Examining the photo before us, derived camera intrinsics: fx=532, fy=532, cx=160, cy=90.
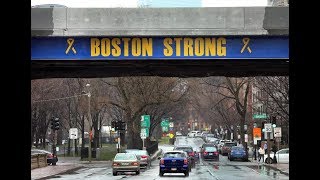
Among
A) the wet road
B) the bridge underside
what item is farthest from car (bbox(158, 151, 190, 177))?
the bridge underside

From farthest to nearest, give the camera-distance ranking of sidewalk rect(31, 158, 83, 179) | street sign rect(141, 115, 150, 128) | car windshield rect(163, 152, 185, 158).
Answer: street sign rect(141, 115, 150, 128)
car windshield rect(163, 152, 185, 158)
sidewalk rect(31, 158, 83, 179)

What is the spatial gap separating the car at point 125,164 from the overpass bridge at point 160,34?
66.6 ft

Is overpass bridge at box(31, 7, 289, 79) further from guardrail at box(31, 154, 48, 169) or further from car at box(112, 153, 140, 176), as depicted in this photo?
guardrail at box(31, 154, 48, 169)

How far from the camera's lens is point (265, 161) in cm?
4919

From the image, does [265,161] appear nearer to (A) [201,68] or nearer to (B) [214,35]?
(A) [201,68]

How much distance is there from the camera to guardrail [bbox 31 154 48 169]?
135ft

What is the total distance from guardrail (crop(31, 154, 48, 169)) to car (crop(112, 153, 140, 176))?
345 inches

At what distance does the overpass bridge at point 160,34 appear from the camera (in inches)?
577

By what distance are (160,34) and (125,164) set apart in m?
21.7

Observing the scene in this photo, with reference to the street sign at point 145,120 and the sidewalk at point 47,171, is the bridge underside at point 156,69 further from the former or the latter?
the street sign at point 145,120

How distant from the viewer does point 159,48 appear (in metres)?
15.0

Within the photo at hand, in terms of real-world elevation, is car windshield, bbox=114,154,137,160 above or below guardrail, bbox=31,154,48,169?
above
